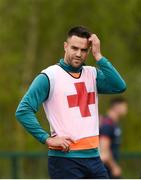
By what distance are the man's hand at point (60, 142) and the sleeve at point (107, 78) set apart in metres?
0.61

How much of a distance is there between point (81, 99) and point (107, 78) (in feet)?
1.03

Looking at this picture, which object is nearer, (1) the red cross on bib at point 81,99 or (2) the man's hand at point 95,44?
(1) the red cross on bib at point 81,99

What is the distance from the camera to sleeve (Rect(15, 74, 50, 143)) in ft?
22.8

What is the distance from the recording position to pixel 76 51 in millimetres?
7066

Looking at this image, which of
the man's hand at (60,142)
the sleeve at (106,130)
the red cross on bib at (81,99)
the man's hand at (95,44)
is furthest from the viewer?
the sleeve at (106,130)

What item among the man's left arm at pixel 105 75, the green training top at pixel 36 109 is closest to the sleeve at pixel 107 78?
the man's left arm at pixel 105 75

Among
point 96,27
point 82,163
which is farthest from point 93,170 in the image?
point 96,27

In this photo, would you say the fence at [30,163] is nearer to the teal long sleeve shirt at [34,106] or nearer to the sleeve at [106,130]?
the sleeve at [106,130]

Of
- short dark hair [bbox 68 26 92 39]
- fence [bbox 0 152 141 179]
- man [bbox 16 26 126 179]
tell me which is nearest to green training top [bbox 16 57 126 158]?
man [bbox 16 26 126 179]

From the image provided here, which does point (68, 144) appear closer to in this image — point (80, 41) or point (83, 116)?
point (83, 116)

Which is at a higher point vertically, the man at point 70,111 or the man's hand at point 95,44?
the man's hand at point 95,44

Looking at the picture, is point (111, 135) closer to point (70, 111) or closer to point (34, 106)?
point (70, 111)

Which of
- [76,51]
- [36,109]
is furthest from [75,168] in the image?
[76,51]

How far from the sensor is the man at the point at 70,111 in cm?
697
